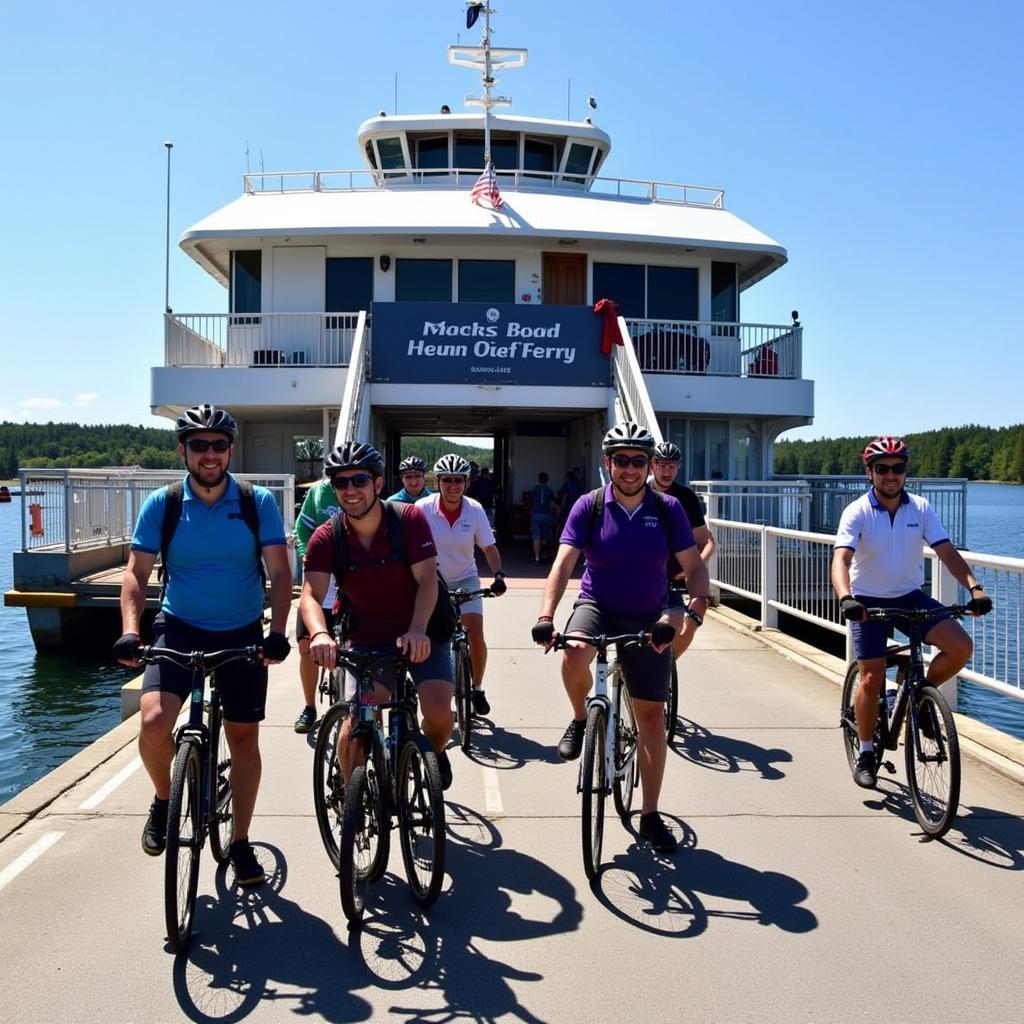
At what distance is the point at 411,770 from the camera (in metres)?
4.43

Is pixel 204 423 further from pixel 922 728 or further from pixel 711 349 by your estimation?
pixel 711 349

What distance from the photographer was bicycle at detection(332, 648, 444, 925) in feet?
13.8

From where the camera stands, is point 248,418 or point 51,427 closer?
point 248,418

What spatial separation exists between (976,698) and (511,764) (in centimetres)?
1207

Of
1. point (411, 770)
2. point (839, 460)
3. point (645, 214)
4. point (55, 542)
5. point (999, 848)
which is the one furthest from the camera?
point (839, 460)

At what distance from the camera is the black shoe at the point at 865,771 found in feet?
19.3

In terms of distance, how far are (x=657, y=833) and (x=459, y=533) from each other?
299cm

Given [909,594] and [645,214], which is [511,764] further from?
[645,214]

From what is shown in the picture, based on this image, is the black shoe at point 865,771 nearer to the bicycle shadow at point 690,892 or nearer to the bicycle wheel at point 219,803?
the bicycle shadow at point 690,892

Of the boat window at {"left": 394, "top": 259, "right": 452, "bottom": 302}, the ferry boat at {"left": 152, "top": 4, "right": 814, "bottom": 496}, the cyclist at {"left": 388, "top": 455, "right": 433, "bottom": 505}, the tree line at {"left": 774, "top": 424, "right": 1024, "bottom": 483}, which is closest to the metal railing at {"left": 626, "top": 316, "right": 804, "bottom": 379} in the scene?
the ferry boat at {"left": 152, "top": 4, "right": 814, "bottom": 496}

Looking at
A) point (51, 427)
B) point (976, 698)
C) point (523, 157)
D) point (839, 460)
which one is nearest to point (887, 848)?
point (976, 698)

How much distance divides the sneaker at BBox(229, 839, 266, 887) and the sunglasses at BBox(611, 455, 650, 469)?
2421mm

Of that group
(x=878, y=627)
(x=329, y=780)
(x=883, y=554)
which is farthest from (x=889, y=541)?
(x=329, y=780)

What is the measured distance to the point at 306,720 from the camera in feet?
23.9
